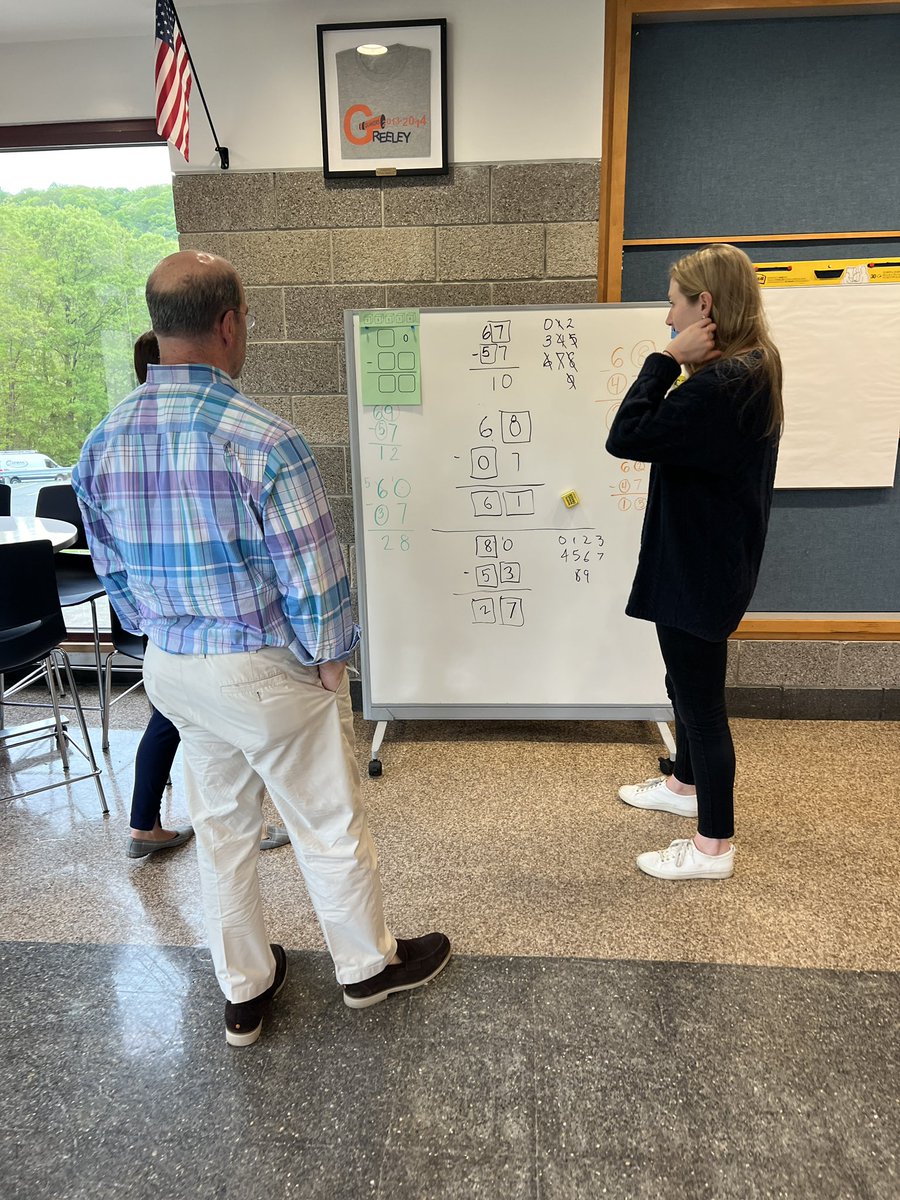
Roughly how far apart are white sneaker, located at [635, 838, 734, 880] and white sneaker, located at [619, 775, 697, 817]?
0.94 feet

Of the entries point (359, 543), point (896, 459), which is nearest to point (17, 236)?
point (359, 543)

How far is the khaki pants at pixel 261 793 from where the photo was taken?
1.29 metres

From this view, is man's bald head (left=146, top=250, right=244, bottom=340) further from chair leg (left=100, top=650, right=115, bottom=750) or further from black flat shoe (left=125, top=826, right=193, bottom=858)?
chair leg (left=100, top=650, right=115, bottom=750)

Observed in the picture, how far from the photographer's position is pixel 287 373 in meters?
2.88

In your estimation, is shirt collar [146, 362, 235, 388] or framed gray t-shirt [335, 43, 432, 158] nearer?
shirt collar [146, 362, 235, 388]

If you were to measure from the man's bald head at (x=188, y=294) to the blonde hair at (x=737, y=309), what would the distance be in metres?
1.05

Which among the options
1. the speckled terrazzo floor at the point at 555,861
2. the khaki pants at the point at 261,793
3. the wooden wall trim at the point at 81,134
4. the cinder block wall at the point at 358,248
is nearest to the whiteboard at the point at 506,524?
the speckled terrazzo floor at the point at 555,861

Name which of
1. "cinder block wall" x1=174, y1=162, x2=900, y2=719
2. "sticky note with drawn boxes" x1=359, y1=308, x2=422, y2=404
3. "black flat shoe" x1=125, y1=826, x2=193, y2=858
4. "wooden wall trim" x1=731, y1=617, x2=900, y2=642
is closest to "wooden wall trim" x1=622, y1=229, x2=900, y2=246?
"cinder block wall" x1=174, y1=162, x2=900, y2=719

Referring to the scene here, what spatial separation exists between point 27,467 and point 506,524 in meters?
2.51

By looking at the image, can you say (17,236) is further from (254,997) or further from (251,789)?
(254,997)

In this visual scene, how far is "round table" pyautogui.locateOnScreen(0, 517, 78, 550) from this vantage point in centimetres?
249

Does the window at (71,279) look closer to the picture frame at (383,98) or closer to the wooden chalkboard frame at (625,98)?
the picture frame at (383,98)

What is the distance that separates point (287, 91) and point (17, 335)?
1768 mm

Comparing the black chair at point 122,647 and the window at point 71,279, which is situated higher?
the window at point 71,279
